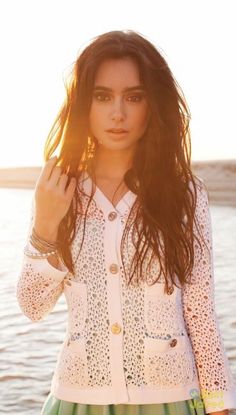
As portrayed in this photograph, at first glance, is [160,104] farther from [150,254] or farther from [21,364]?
[21,364]

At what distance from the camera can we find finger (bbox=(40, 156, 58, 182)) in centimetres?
278

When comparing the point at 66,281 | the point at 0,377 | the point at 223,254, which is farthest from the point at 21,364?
the point at 223,254

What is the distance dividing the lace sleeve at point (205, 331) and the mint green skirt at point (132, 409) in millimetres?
70

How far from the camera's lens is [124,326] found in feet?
8.83

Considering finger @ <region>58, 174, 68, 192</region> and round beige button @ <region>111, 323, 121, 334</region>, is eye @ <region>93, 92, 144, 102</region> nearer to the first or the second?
finger @ <region>58, 174, 68, 192</region>

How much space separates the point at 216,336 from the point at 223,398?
0.21 m

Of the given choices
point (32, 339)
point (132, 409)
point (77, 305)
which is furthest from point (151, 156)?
point (32, 339)

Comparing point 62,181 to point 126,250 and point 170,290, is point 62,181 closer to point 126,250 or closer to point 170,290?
point 126,250

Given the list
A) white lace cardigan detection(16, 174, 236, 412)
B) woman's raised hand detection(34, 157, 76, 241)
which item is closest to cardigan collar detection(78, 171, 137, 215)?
white lace cardigan detection(16, 174, 236, 412)

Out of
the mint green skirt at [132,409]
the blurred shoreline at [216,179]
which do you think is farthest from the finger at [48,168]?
the blurred shoreline at [216,179]

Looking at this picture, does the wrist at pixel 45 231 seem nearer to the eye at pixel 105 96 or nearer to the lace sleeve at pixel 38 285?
the lace sleeve at pixel 38 285

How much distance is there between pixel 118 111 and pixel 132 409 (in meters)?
0.96

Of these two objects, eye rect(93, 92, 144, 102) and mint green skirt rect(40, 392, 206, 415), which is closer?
mint green skirt rect(40, 392, 206, 415)

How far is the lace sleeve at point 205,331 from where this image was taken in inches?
110
